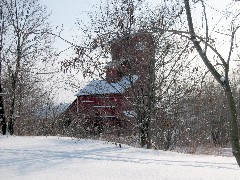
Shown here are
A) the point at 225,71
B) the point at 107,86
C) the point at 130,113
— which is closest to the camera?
the point at 225,71

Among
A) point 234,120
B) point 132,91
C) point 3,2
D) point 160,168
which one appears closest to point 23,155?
point 160,168

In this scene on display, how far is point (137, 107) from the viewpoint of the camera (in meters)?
14.0

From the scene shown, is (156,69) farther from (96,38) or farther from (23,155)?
(96,38)

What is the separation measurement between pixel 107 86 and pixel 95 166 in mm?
9201

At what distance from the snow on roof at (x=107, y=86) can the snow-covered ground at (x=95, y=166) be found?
19.0ft

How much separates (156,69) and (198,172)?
8.01 metres

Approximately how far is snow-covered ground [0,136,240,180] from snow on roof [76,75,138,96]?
19.0 ft

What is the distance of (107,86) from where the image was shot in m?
15.1

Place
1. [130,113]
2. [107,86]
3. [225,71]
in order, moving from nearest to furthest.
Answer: [225,71], [130,113], [107,86]

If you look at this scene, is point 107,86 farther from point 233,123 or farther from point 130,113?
point 233,123

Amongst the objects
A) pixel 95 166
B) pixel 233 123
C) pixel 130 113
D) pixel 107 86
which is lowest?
pixel 95 166

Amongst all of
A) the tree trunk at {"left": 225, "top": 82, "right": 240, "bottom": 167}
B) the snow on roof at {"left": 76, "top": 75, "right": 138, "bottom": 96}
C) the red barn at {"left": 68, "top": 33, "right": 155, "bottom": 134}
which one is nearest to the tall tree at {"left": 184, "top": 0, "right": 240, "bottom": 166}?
the tree trunk at {"left": 225, "top": 82, "right": 240, "bottom": 167}

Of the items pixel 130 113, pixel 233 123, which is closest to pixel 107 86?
pixel 130 113

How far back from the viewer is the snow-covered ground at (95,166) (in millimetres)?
5328
